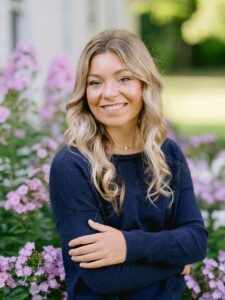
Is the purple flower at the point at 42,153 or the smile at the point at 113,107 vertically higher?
the smile at the point at 113,107

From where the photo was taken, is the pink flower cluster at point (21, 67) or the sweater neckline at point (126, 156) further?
the pink flower cluster at point (21, 67)

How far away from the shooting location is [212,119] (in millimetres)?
15461

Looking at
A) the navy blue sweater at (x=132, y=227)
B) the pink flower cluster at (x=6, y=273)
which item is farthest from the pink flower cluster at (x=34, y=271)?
the navy blue sweater at (x=132, y=227)

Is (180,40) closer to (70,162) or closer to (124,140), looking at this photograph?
(124,140)

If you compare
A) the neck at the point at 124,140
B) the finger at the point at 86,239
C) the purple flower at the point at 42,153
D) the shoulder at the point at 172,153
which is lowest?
the finger at the point at 86,239

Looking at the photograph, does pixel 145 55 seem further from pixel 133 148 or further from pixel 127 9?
pixel 127 9

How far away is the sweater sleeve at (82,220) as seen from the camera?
227cm

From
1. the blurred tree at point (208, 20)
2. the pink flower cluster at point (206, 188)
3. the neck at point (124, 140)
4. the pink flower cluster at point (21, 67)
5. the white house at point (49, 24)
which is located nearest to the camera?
the neck at point (124, 140)

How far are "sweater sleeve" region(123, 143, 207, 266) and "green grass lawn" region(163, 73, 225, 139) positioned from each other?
3.85 meters

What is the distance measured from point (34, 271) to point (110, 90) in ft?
2.44

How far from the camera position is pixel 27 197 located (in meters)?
3.03

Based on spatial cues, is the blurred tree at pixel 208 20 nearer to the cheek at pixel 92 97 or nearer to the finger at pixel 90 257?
the cheek at pixel 92 97

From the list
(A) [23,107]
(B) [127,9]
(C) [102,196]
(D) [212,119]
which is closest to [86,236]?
(C) [102,196]

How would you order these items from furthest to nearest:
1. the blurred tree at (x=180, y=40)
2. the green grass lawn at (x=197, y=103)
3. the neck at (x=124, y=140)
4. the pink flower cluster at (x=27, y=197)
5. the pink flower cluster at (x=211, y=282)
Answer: the blurred tree at (x=180, y=40) < the green grass lawn at (x=197, y=103) < the pink flower cluster at (x=27, y=197) < the pink flower cluster at (x=211, y=282) < the neck at (x=124, y=140)
